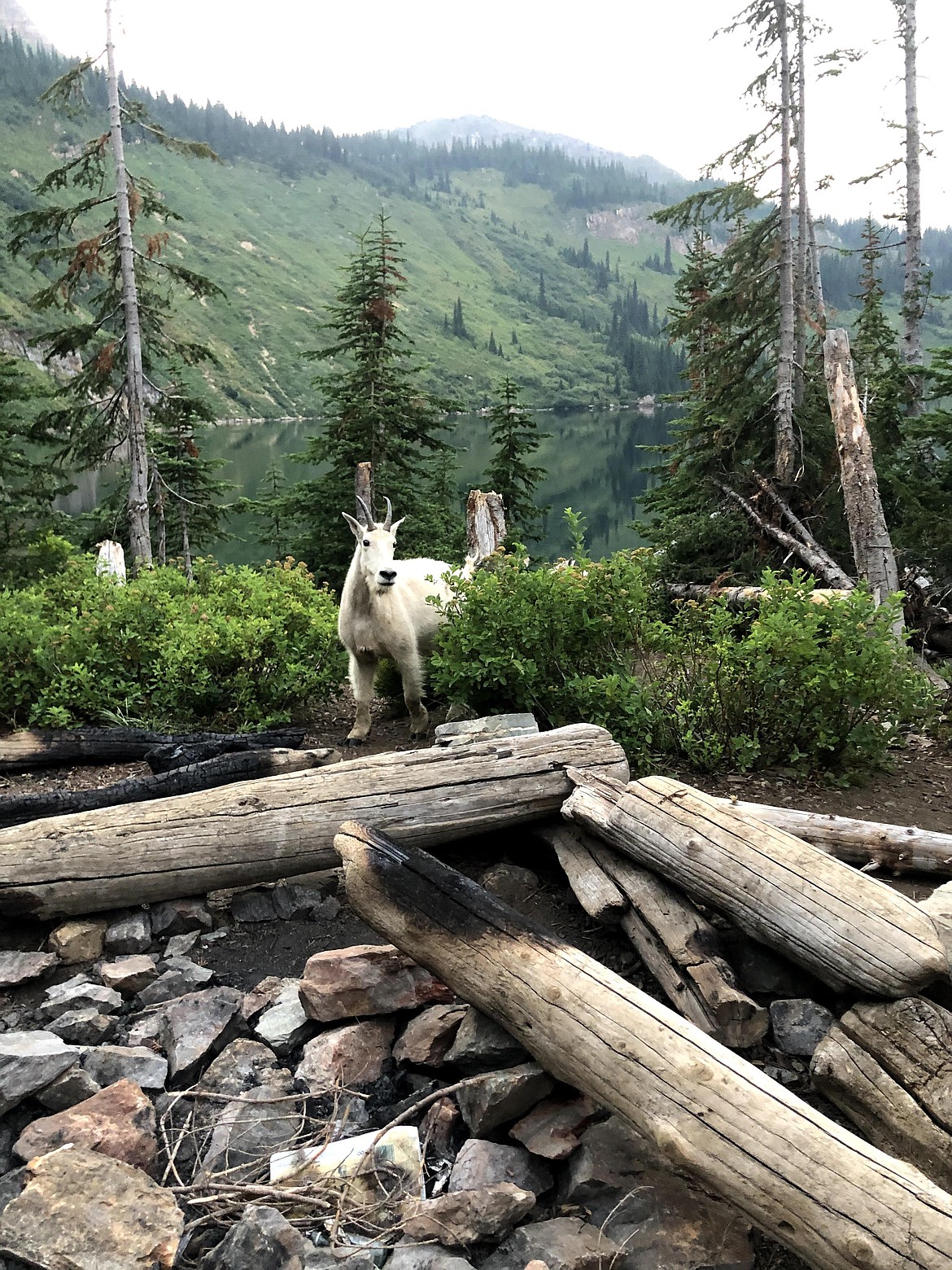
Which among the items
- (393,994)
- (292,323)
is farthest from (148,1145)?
(292,323)

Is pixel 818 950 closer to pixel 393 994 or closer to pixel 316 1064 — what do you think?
pixel 393 994

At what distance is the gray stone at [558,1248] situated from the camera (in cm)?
310

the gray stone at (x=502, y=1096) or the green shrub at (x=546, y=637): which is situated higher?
the green shrub at (x=546, y=637)

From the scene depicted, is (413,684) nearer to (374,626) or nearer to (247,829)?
(374,626)

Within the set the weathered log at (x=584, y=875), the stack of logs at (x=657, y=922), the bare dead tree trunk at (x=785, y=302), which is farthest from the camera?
the bare dead tree trunk at (x=785, y=302)

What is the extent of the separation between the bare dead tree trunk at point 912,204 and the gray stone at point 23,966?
21169 mm

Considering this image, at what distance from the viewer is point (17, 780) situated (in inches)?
315

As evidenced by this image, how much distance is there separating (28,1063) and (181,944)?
1.39 metres

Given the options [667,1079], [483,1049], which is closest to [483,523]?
[483,1049]

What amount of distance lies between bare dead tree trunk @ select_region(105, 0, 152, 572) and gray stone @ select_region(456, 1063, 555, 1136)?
15427 millimetres

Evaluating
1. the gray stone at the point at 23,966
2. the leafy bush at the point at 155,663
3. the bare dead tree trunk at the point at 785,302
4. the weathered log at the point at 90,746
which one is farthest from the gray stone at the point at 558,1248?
the bare dead tree trunk at the point at 785,302

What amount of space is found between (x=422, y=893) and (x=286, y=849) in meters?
1.56

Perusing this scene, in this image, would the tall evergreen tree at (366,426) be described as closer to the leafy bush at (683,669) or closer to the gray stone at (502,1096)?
the leafy bush at (683,669)

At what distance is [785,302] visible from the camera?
15.5 meters
